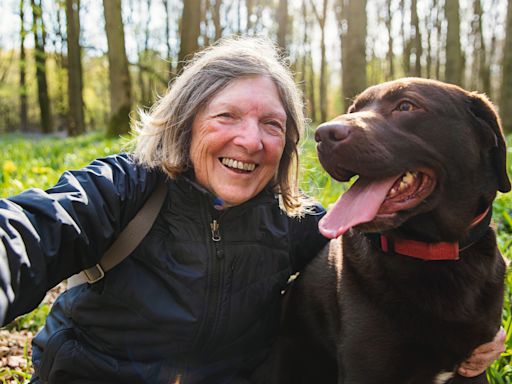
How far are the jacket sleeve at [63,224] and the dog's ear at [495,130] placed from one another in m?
1.36

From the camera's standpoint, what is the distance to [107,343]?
2.15 meters

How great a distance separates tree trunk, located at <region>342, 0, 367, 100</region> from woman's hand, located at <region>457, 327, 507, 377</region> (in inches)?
243

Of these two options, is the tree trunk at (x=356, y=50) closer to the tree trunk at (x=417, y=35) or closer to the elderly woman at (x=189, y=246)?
the elderly woman at (x=189, y=246)

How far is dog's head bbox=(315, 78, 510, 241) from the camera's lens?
191 centimetres

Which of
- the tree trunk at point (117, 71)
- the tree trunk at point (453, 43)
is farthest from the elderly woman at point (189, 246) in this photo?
the tree trunk at point (117, 71)

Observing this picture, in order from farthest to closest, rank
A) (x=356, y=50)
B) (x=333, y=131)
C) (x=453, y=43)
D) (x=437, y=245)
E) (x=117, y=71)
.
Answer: (x=117, y=71)
(x=453, y=43)
(x=356, y=50)
(x=437, y=245)
(x=333, y=131)

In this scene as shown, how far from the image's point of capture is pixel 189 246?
2.12m

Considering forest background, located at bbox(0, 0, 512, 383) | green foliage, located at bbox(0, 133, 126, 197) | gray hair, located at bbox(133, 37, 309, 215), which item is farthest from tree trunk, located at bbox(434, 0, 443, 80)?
gray hair, located at bbox(133, 37, 309, 215)

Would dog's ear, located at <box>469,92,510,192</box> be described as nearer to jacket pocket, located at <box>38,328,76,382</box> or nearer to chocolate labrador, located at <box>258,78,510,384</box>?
chocolate labrador, located at <box>258,78,510,384</box>

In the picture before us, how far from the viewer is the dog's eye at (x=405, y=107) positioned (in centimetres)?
204

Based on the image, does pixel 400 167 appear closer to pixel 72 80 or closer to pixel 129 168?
pixel 129 168

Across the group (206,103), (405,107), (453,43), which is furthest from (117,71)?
(405,107)

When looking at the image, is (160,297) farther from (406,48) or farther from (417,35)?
(406,48)

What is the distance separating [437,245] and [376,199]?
12.9 inches
